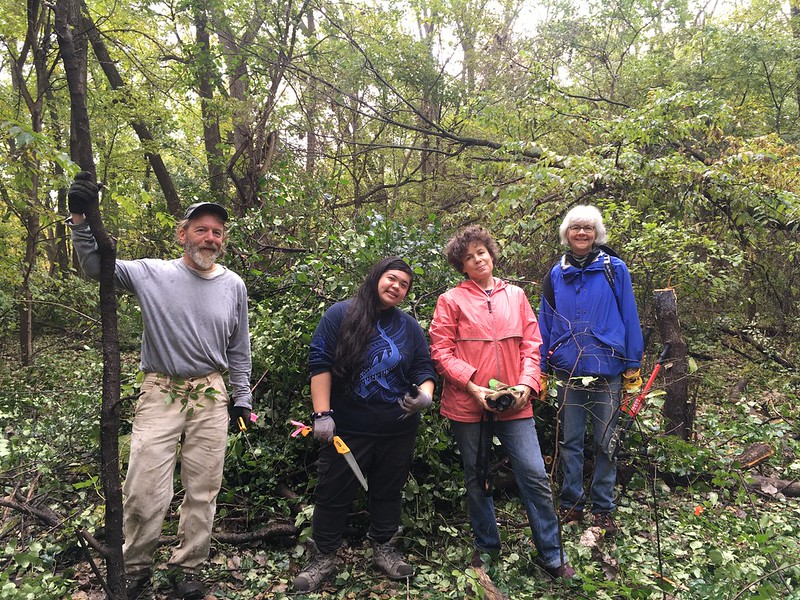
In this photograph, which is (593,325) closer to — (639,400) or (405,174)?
(639,400)

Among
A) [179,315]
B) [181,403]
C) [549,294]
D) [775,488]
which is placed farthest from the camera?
[775,488]

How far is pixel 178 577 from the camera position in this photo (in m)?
2.72

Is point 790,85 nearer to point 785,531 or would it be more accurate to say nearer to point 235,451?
point 785,531

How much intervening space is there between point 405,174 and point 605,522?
9.35m

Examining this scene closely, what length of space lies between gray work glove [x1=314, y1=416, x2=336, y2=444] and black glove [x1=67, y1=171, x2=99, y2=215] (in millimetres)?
1527

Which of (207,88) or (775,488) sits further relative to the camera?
(207,88)

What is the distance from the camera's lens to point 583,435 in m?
3.42

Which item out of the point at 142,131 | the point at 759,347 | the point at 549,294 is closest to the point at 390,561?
the point at 549,294

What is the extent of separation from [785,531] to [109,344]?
399 centimetres

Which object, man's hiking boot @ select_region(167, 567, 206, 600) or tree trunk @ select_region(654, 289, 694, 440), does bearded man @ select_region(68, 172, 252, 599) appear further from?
tree trunk @ select_region(654, 289, 694, 440)

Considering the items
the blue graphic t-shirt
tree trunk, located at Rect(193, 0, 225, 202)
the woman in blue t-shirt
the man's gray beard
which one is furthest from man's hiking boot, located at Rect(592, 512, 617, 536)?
tree trunk, located at Rect(193, 0, 225, 202)

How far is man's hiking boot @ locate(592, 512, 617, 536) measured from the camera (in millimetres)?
3377

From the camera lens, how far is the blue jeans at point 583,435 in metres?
3.31

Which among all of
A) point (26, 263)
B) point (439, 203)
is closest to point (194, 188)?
point (26, 263)
